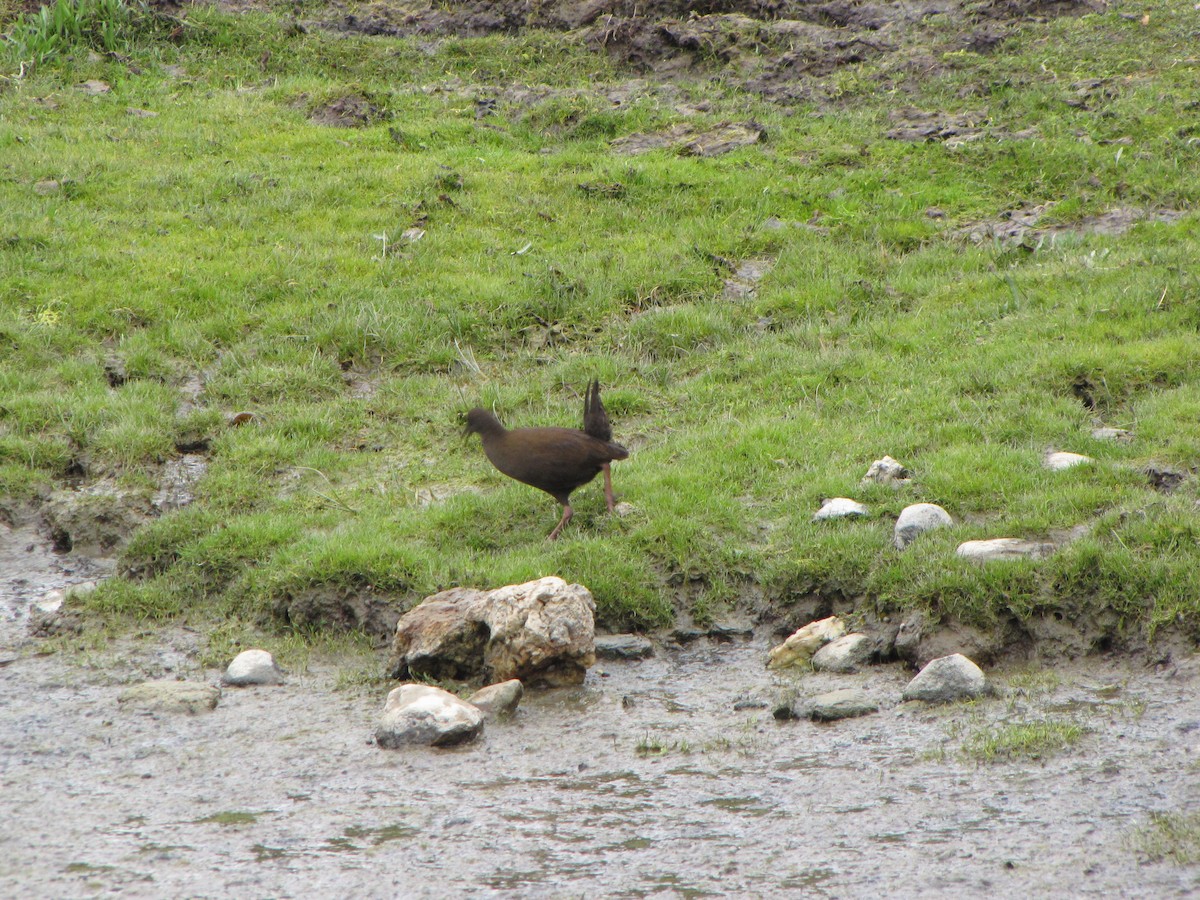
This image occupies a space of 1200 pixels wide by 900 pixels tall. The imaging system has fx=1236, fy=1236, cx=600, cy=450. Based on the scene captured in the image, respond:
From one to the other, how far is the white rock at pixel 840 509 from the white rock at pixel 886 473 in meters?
0.31

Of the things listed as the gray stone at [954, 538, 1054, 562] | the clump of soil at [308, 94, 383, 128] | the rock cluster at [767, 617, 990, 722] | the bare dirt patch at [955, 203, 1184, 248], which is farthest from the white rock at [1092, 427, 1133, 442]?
the clump of soil at [308, 94, 383, 128]

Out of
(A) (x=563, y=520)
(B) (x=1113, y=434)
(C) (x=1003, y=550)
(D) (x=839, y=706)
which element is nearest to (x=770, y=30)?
(B) (x=1113, y=434)

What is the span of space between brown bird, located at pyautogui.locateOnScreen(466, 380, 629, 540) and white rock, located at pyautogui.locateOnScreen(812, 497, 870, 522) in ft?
4.29

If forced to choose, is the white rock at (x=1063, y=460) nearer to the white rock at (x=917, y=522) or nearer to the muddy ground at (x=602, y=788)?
the white rock at (x=917, y=522)

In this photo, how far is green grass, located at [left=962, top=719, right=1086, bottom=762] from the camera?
213 inches

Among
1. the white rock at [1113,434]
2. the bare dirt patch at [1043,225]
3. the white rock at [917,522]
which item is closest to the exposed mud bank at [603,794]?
the white rock at [917,522]

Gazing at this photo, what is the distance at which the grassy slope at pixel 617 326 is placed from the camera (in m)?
7.55

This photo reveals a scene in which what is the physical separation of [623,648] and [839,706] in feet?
4.54

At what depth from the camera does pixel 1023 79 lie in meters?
15.4

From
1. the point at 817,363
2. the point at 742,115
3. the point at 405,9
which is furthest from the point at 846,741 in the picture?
the point at 405,9

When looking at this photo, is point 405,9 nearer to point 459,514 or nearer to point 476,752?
point 459,514

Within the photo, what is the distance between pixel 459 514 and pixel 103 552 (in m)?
2.51

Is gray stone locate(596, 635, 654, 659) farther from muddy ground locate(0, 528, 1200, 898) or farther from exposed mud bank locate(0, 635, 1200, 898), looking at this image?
exposed mud bank locate(0, 635, 1200, 898)

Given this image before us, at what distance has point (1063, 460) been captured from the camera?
7.94 meters
